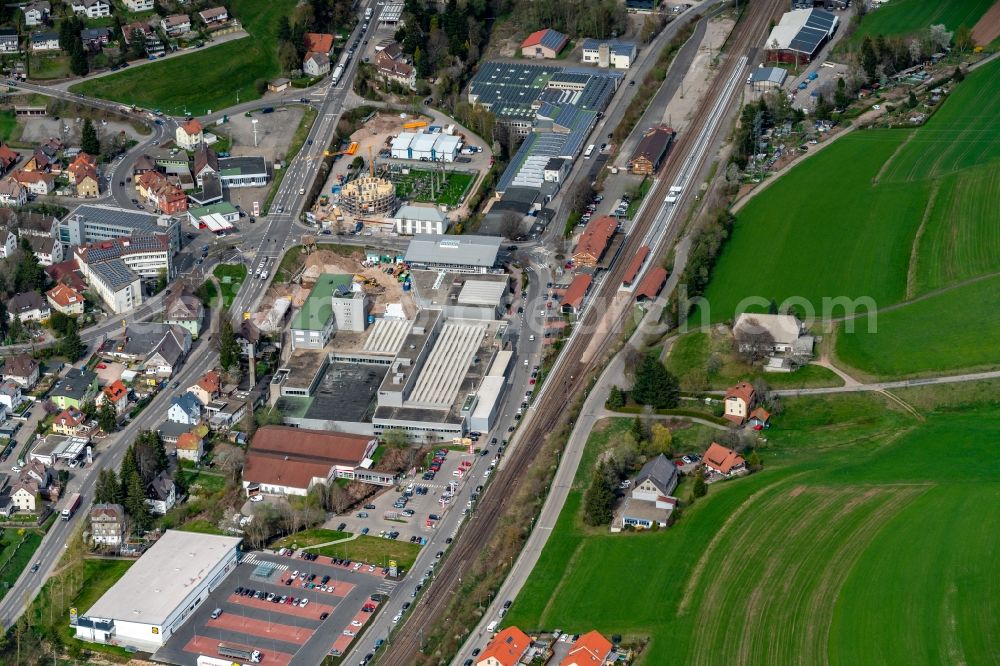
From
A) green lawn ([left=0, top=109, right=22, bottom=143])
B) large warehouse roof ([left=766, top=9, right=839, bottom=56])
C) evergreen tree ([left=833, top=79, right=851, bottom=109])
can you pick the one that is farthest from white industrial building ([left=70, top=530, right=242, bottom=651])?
large warehouse roof ([left=766, top=9, right=839, bottom=56])

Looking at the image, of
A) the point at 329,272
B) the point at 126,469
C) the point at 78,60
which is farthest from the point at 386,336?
the point at 78,60

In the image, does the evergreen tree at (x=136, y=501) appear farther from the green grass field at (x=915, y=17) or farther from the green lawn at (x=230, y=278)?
the green grass field at (x=915, y=17)

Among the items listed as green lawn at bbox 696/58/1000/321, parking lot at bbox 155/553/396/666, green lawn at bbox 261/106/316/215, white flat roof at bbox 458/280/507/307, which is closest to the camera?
parking lot at bbox 155/553/396/666

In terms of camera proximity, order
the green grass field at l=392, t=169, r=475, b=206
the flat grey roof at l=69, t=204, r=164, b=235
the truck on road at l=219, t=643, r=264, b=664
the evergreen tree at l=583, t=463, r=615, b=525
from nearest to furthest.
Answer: the truck on road at l=219, t=643, r=264, b=664, the evergreen tree at l=583, t=463, r=615, b=525, the flat grey roof at l=69, t=204, r=164, b=235, the green grass field at l=392, t=169, r=475, b=206

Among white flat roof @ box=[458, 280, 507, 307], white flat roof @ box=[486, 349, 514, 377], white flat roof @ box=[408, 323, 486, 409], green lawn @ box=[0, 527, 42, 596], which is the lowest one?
green lawn @ box=[0, 527, 42, 596]

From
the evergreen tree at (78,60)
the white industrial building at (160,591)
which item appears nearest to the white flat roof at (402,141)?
the evergreen tree at (78,60)

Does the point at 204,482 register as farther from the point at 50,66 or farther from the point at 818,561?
the point at 50,66

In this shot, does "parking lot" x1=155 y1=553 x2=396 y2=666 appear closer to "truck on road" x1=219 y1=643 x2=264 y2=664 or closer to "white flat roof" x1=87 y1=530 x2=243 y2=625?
"truck on road" x1=219 y1=643 x2=264 y2=664
